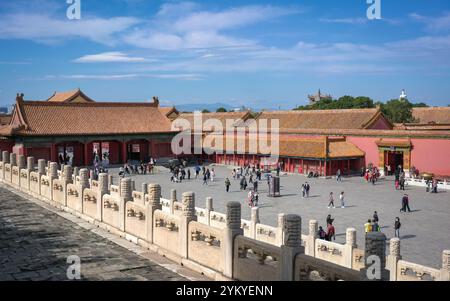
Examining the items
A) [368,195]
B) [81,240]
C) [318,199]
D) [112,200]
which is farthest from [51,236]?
[368,195]

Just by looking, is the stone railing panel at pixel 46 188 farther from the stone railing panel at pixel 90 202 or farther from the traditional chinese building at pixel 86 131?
the traditional chinese building at pixel 86 131

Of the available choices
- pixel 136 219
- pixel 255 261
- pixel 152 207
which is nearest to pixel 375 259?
pixel 255 261

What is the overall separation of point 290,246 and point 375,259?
1753 mm

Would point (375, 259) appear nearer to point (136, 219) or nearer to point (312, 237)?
point (312, 237)

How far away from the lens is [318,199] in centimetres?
3005

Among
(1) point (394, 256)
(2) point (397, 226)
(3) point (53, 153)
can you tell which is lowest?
(2) point (397, 226)

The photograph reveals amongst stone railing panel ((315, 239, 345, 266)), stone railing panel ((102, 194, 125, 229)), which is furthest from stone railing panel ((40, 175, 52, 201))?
stone railing panel ((315, 239, 345, 266))

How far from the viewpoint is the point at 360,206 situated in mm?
27578

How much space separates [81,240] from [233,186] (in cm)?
2151

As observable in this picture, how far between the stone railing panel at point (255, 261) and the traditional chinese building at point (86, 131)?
122 feet

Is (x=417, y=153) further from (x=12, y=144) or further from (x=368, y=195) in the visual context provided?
(x=12, y=144)

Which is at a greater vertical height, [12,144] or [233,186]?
[12,144]

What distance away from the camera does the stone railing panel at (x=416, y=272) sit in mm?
12461
